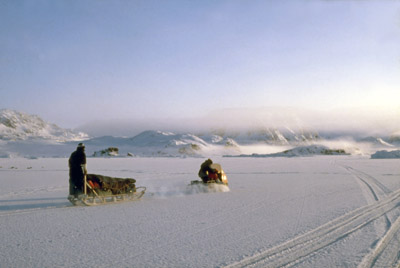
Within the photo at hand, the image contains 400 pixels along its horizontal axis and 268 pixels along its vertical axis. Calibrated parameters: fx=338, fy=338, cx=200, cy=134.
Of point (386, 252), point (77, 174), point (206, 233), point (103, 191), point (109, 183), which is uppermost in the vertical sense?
point (77, 174)

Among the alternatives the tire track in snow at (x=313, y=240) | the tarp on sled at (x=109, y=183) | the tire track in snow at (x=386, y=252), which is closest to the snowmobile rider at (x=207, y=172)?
the tarp on sled at (x=109, y=183)

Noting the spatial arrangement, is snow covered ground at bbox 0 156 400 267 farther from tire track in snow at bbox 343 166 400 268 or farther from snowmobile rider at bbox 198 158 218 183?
snowmobile rider at bbox 198 158 218 183

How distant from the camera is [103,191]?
9.91 metres

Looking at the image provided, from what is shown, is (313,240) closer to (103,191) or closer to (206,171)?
(103,191)

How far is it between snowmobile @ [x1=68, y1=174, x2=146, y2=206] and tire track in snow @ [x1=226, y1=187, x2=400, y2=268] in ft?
19.6

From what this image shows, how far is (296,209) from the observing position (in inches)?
336

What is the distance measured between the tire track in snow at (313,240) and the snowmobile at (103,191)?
19.6 feet

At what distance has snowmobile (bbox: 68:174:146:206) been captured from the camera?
9.34 m

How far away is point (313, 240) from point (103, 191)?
637 centimetres

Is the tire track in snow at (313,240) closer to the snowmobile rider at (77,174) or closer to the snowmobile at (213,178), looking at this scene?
the snowmobile at (213,178)

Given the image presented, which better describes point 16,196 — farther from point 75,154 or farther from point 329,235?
point 329,235

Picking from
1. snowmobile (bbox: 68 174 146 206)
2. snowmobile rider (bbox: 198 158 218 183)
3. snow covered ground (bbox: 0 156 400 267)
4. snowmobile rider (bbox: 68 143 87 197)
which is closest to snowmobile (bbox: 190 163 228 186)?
snowmobile rider (bbox: 198 158 218 183)

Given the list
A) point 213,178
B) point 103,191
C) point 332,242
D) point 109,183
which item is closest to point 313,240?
point 332,242

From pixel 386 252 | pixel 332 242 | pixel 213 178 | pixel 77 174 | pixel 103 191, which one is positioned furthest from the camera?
pixel 213 178
